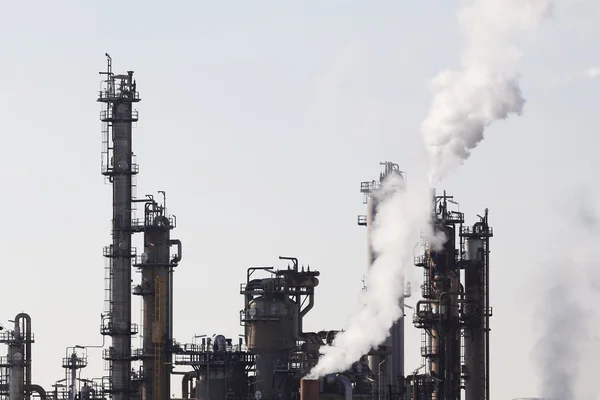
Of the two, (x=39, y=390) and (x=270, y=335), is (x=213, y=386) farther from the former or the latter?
(x=39, y=390)

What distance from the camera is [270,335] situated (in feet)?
381

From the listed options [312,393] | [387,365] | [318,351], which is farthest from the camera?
[387,365]

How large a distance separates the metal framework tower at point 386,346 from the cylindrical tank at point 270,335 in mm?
4544

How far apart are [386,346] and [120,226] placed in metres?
15.5

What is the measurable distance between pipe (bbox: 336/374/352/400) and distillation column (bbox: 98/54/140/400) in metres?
13.7

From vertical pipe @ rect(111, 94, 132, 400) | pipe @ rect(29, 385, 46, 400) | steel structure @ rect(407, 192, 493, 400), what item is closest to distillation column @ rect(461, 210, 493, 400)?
steel structure @ rect(407, 192, 493, 400)

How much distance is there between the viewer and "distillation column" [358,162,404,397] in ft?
393

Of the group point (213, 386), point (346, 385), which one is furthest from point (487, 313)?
point (213, 386)

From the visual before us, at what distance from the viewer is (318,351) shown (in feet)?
377

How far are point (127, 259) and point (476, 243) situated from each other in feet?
60.8

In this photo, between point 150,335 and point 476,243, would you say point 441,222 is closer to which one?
point 476,243

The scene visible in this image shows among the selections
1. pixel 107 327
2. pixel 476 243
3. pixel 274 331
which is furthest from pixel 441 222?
pixel 107 327

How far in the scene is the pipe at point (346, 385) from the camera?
11000cm

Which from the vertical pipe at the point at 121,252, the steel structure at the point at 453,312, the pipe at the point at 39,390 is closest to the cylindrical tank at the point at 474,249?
the steel structure at the point at 453,312
